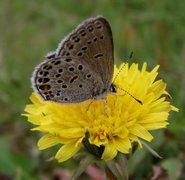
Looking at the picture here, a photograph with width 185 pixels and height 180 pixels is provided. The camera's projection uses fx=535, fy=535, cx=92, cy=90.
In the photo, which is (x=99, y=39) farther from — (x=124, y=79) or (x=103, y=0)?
(x=103, y=0)

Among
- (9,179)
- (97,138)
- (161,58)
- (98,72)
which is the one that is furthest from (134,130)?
(161,58)

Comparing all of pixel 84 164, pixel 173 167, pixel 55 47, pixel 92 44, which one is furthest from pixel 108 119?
pixel 55 47

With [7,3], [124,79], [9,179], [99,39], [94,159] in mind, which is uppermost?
[99,39]

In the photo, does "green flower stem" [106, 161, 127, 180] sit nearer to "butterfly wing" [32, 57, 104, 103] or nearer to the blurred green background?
"butterfly wing" [32, 57, 104, 103]

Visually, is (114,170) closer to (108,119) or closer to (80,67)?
(108,119)

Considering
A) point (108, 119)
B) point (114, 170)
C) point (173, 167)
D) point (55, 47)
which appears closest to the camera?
point (114, 170)
